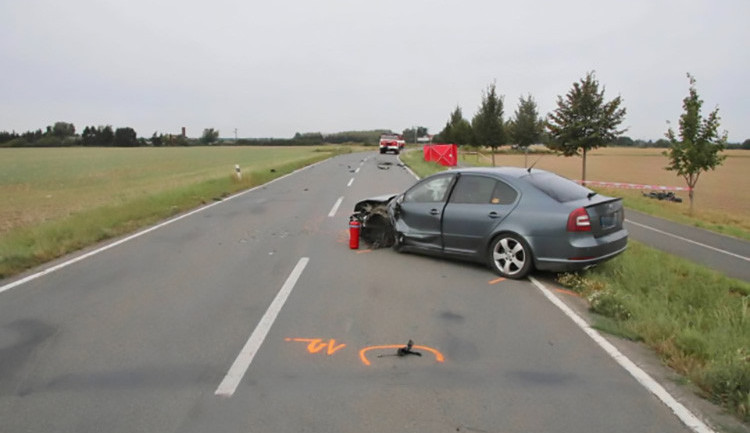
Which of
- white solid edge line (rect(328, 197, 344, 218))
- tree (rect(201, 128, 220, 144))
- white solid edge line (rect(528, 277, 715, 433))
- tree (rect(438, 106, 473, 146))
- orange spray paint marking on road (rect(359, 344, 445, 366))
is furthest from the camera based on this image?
tree (rect(201, 128, 220, 144))

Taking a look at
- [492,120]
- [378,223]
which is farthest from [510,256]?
[492,120]

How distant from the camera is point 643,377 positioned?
12.6 ft

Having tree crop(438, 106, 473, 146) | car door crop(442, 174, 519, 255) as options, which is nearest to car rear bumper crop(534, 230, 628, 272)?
car door crop(442, 174, 519, 255)

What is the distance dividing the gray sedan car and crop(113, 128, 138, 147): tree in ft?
422

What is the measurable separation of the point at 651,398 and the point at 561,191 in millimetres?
3461

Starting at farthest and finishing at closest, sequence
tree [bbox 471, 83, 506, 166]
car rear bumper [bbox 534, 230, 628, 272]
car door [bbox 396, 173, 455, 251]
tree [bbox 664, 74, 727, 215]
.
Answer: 1. tree [bbox 471, 83, 506, 166]
2. tree [bbox 664, 74, 727, 215]
3. car door [bbox 396, 173, 455, 251]
4. car rear bumper [bbox 534, 230, 628, 272]

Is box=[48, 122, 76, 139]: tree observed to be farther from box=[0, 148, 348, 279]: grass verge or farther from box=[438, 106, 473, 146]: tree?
box=[0, 148, 348, 279]: grass verge

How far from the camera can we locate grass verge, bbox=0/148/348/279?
25.6 ft

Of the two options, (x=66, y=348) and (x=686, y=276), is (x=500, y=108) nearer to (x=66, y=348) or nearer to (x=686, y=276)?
(x=686, y=276)

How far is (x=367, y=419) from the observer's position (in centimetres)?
321

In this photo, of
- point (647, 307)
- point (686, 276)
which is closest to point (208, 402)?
point (647, 307)

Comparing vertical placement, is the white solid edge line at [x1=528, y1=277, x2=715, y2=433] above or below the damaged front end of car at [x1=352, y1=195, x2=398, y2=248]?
below

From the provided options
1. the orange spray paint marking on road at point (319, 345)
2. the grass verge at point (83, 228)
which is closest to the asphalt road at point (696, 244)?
the orange spray paint marking on road at point (319, 345)

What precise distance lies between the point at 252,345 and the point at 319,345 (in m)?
0.58
